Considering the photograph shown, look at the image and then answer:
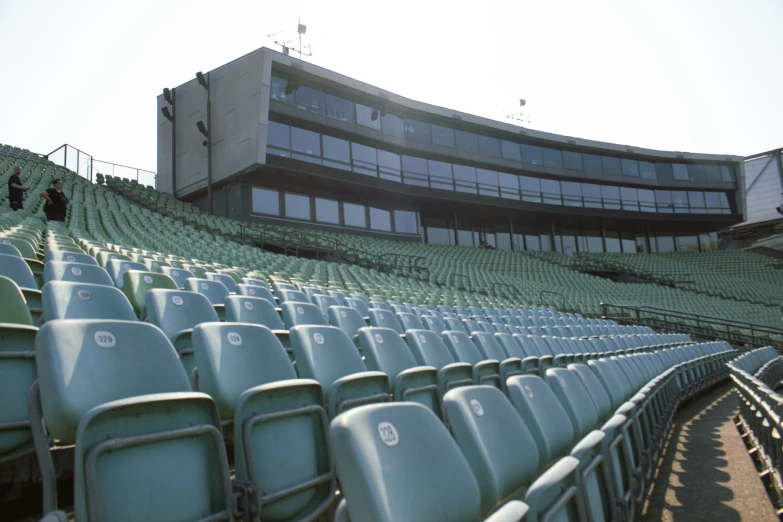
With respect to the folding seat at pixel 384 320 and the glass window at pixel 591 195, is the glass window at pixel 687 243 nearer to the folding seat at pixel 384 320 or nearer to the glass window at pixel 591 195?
the glass window at pixel 591 195

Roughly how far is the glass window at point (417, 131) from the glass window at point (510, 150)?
4.89 m

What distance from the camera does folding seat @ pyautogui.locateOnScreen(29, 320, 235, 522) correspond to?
1404mm

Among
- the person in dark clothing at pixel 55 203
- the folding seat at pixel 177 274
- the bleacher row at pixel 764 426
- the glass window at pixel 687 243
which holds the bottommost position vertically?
the bleacher row at pixel 764 426

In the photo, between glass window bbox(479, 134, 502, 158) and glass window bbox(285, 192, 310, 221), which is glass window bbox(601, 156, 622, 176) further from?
glass window bbox(285, 192, 310, 221)

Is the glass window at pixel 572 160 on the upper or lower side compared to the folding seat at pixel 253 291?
upper

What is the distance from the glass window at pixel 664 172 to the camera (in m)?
32.7

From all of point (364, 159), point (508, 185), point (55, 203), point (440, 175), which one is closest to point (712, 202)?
point (508, 185)

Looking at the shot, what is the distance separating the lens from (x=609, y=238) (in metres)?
32.6

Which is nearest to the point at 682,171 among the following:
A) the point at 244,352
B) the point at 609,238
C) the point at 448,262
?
the point at 609,238

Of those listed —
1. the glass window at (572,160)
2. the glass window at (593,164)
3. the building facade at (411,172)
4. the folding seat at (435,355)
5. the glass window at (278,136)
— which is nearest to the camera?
the folding seat at (435,355)

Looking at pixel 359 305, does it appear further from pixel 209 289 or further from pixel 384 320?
pixel 209 289

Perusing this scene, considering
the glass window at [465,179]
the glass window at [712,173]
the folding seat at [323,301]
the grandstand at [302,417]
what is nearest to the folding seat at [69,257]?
the grandstand at [302,417]

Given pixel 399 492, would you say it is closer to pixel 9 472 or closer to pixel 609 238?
pixel 9 472

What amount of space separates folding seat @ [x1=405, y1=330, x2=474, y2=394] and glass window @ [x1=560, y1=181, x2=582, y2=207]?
1080 inches
